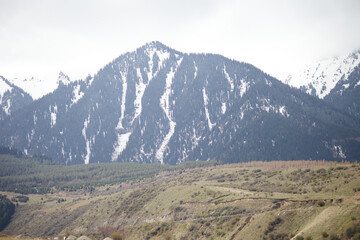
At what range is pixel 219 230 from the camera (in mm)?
108188

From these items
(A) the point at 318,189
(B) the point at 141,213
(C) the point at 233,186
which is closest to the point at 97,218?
(B) the point at 141,213

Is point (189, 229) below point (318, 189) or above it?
below

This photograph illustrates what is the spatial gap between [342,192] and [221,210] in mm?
38066

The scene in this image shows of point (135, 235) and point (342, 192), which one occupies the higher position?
point (342, 192)

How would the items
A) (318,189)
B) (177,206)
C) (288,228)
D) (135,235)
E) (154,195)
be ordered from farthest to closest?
(154,195)
(177,206)
(135,235)
(318,189)
(288,228)

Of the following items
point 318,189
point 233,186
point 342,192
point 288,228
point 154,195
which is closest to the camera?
point 288,228

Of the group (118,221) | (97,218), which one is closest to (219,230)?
(118,221)

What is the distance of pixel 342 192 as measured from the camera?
104 metres

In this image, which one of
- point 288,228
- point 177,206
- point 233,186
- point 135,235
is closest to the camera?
point 288,228

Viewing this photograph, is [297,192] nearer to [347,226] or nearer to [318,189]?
[318,189]

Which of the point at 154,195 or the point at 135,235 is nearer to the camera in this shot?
the point at 135,235

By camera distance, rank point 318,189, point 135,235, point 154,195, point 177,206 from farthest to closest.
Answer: point 154,195 < point 177,206 < point 135,235 < point 318,189

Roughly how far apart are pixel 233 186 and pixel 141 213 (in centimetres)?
4368

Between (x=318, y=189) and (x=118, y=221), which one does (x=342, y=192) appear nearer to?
(x=318, y=189)
